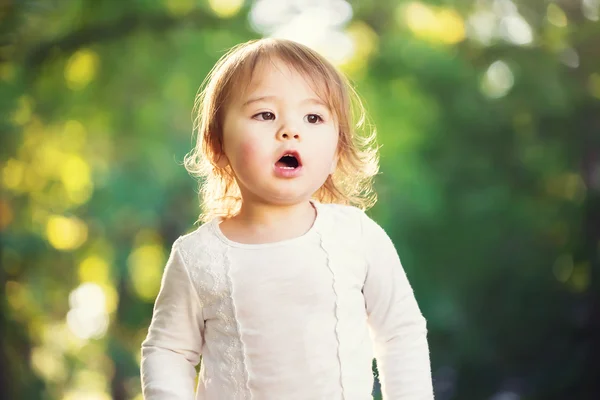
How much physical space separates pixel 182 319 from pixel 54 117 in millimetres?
3484

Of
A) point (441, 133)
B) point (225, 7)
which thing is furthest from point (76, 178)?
point (441, 133)

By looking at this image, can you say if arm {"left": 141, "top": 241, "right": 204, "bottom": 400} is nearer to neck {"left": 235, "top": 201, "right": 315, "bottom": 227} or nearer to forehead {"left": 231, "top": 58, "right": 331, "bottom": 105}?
neck {"left": 235, "top": 201, "right": 315, "bottom": 227}

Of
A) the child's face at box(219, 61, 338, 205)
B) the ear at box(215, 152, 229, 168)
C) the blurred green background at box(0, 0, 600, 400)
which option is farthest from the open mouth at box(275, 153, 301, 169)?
the blurred green background at box(0, 0, 600, 400)

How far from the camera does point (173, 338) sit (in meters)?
Result: 1.03

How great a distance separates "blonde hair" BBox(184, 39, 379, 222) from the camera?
1.02m

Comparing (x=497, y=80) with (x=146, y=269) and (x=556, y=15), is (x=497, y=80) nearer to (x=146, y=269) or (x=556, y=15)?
(x=556, y=15)

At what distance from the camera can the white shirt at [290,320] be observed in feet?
3.16

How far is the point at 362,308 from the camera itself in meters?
1.03

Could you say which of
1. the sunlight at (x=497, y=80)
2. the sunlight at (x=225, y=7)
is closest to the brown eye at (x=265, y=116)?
the sunlight at (x=497, y=80)

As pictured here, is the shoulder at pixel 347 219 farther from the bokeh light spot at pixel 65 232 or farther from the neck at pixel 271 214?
the bokeh light spot at pixel 65 232

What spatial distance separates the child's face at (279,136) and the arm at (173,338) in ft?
0.49

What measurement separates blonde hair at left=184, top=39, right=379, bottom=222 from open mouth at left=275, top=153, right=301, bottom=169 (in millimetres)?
89

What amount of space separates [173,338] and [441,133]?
3.06 meters

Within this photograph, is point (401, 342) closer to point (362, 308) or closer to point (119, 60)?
point (362, 308)
